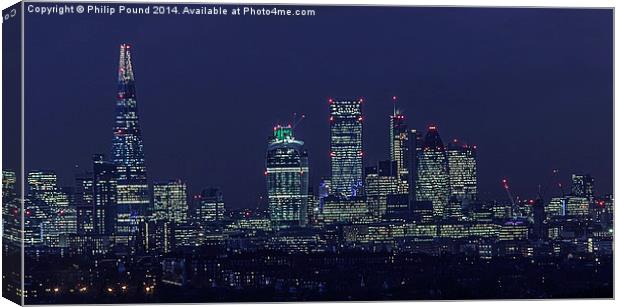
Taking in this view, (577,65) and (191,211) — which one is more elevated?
(577,65)

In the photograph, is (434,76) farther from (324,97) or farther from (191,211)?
(191,211)

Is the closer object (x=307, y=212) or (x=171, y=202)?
(x=171, y=202)

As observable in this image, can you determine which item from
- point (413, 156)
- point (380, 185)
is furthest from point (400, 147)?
point (380, 185)

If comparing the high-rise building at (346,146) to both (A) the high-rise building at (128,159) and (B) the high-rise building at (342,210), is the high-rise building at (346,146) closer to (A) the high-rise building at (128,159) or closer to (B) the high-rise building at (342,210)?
(B) the high-rise building at (342,210)

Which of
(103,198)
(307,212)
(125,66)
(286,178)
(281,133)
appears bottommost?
(307,212)

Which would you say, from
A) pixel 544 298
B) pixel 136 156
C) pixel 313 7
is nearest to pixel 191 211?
pixel 136 156

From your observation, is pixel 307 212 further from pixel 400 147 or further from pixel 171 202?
pixel 171 202
